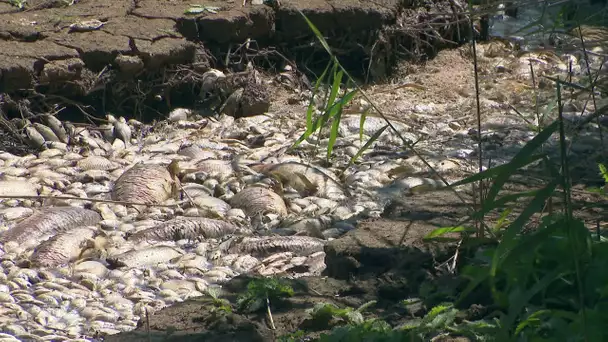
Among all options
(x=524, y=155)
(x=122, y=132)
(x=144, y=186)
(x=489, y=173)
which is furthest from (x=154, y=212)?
(x=524, y=155)

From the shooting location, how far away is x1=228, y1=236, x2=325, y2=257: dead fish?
147 inches

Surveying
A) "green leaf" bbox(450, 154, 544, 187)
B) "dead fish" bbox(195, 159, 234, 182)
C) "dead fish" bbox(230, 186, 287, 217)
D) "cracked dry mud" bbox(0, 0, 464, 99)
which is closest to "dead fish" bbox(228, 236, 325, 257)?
"dead fish" bbox(230, 186, 287, 217)

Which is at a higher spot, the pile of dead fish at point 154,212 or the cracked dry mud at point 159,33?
the cracked dry mud at point 159,33

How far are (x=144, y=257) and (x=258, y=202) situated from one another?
716 mm

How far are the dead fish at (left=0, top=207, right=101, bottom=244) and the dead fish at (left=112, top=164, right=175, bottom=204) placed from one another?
0.68 ft

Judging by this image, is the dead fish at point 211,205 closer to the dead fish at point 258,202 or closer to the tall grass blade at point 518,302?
the dead fish at point 258,202

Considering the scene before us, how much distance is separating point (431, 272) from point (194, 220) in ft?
4.52

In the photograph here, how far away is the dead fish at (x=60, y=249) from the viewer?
3.65 m

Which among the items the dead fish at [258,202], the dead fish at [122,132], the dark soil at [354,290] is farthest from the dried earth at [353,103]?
the dead fish at [258,202]

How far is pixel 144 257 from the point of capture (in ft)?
12.1

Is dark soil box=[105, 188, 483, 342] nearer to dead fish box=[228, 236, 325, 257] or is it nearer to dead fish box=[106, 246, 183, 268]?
dead fish box=[228, 236, 325, 257]

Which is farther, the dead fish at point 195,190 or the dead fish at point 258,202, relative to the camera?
the dead fish at point 195,190

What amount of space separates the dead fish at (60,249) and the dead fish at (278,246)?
61cm

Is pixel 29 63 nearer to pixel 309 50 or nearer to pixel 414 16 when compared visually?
pixel 309 50
